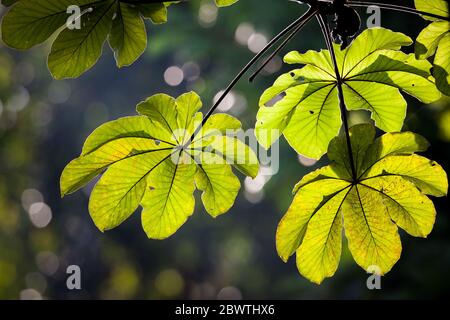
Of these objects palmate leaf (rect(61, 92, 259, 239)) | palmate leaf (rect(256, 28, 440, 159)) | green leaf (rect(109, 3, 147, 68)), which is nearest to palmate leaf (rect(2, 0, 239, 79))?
green leaf (rect(109, 3, 147, 68))

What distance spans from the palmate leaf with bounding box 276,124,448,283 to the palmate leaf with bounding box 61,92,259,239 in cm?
16

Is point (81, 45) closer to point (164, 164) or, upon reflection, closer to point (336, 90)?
point (164, 164)

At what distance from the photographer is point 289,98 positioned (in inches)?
47.0

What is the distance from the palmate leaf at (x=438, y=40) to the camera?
104 cm

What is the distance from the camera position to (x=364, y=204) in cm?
117

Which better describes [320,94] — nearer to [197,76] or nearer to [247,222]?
[197,76]

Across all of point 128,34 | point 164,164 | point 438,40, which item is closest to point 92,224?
point 164,164

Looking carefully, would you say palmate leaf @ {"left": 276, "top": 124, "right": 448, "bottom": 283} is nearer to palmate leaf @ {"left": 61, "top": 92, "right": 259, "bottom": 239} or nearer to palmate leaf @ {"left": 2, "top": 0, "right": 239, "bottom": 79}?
palmate leaf @ {"left": 61, "top": 92, "right": 259, "bottom": 239}

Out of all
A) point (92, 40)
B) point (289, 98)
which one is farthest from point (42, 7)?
point (289, 98)

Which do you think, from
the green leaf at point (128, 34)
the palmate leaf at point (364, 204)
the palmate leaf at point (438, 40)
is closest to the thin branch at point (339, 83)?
the palmate leaf at point (364, 204)

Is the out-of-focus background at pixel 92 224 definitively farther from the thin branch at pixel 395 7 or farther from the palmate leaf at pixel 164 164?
the thin branch at pixel 395 7

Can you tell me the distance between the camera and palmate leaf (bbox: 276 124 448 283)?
1115 millimetres

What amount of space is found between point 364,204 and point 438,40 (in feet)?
1.24

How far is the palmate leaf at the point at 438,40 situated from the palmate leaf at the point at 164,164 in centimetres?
41
